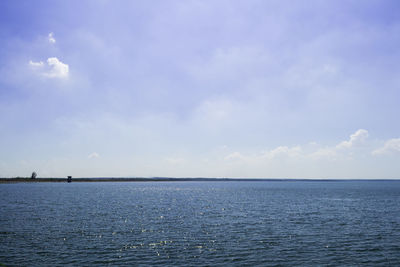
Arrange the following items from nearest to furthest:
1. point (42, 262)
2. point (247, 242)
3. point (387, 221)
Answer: point (42, 262) → point (247, 242) → point (387, 221)

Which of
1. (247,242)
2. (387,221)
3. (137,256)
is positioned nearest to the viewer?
(137,256)

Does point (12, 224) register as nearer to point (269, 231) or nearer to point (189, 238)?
point (189, 238)

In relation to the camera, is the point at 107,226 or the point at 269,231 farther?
the point at 107,226

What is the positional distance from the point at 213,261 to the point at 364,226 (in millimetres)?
32493

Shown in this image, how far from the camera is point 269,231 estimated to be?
4228 centimetres

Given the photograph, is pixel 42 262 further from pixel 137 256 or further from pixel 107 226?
pixel 107 226

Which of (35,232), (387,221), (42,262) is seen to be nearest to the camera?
(42,262)

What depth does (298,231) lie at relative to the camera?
4253 cm

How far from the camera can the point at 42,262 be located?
1074 inches

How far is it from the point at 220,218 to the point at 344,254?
27.4 metres

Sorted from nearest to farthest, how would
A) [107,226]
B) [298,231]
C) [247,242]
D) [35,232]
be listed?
[247,242] < [35,232] < [298,231] < [107,226]

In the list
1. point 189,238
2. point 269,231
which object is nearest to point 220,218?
point 269,231

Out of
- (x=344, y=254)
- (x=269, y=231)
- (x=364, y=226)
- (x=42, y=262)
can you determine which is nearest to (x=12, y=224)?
(x=42, y=262)

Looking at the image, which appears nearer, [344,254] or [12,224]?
[344,254]
